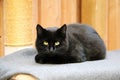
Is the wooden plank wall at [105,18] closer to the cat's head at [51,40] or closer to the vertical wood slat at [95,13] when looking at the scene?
the vertical wood slat at [95,13]

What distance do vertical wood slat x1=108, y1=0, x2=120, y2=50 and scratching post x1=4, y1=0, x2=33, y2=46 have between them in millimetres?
698

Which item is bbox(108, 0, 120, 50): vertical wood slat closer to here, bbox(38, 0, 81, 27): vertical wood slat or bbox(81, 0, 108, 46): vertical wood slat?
bbox(81, 0, 108, 46): vertical wood slat

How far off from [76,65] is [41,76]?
0.77 ft

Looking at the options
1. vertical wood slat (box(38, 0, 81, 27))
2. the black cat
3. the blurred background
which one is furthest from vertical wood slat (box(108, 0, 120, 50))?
the black cat

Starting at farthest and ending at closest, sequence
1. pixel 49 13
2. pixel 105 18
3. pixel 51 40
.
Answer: pixel 105 18 → pixel 49 13 → pixel 51 40

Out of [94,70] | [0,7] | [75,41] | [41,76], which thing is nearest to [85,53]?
[75,41]

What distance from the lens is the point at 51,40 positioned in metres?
1.23

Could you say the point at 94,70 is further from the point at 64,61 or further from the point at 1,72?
the point at 1,72

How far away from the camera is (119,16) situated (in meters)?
2.05

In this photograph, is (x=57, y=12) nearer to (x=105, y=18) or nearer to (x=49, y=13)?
(x=49, y=13)

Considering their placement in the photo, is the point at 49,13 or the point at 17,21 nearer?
the point at 17,21

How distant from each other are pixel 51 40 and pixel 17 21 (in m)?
0.45

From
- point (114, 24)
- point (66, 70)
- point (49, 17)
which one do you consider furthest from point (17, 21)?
point (114, 24)

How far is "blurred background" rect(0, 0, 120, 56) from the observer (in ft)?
5.29
